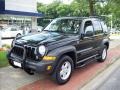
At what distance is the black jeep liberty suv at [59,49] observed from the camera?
6.29m

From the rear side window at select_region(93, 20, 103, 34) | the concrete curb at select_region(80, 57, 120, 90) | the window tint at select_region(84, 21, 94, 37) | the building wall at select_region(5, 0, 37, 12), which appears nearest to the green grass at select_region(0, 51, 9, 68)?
the window tint at select_region(84, 21, 94, 37)

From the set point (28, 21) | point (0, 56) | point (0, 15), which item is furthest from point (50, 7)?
point (0, 56)

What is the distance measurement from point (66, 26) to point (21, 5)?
20.9m

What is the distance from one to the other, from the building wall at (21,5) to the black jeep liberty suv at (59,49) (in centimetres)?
1927

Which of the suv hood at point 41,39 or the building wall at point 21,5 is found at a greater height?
the building wall at point 21,5

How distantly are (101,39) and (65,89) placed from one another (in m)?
3.66

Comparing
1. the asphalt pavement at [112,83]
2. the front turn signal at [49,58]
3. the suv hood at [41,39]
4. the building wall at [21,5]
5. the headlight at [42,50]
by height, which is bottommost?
the asphalt pavement at [112,83]

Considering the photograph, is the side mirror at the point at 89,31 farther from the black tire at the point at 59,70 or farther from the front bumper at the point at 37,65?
the front bumper at the point at 37,65

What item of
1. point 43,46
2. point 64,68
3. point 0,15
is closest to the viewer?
point 43,46

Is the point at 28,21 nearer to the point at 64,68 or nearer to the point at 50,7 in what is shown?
the point at 64,68

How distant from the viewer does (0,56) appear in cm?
945

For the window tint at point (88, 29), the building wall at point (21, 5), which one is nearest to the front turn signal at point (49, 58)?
the window tint at point (88, 29)

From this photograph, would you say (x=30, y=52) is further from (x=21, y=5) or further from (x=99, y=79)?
(x=21, y=5)

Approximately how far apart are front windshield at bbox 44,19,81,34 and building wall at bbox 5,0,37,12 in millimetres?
18876
